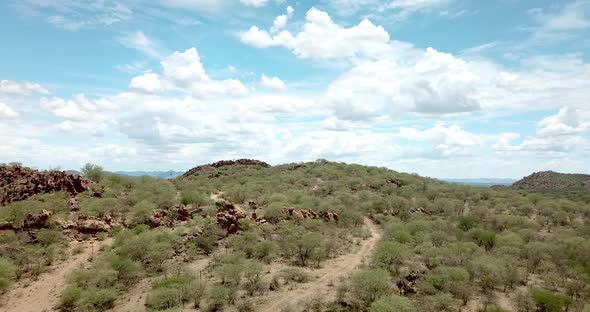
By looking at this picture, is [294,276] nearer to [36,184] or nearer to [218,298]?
[218,298]

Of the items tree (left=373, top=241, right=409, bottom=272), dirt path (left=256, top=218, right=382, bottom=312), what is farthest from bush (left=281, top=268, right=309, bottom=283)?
tree (left=373, top=241, right=409, bottom=272)

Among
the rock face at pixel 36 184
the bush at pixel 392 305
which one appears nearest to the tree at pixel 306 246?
the bush at pixel 392 305

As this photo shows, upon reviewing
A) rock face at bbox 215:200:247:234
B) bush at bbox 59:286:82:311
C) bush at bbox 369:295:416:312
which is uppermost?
rock face at bbox 215:200:247:234

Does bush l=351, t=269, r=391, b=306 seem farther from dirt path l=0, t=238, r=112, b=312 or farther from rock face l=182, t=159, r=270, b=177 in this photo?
rock face l=182, t=159, r=270, b=177

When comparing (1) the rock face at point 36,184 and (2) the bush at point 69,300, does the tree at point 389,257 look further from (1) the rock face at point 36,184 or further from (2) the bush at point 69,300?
(1) the rock face at point 36,184

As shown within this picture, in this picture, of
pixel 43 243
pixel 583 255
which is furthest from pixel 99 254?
pixel 583 255

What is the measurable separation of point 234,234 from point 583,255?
21086 mm

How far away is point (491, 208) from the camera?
44.6m

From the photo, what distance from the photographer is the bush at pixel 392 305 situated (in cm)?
1574

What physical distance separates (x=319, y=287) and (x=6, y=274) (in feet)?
48.7

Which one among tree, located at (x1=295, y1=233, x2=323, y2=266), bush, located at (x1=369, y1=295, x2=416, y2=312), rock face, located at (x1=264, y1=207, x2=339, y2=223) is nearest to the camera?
bush, located at (x1=369, y1=295, x2=416, y2=312)

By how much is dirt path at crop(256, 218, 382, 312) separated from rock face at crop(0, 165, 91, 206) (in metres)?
20.2

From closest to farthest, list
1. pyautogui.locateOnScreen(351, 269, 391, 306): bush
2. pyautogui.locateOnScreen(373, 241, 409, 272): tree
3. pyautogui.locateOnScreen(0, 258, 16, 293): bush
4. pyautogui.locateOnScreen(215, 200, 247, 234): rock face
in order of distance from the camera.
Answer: pyautogui.locateOnScreen(351, 269, 391, 306): bush
pyautogui.locateOnScreen(0, 258, 16, 293): bush
pyautogui.locateOnScreen(373, 241, 409, 272): tree
pyautogui.locateOnScreen(215, 200, 247, 234): rock face

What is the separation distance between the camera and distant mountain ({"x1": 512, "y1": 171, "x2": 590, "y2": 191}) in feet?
353
